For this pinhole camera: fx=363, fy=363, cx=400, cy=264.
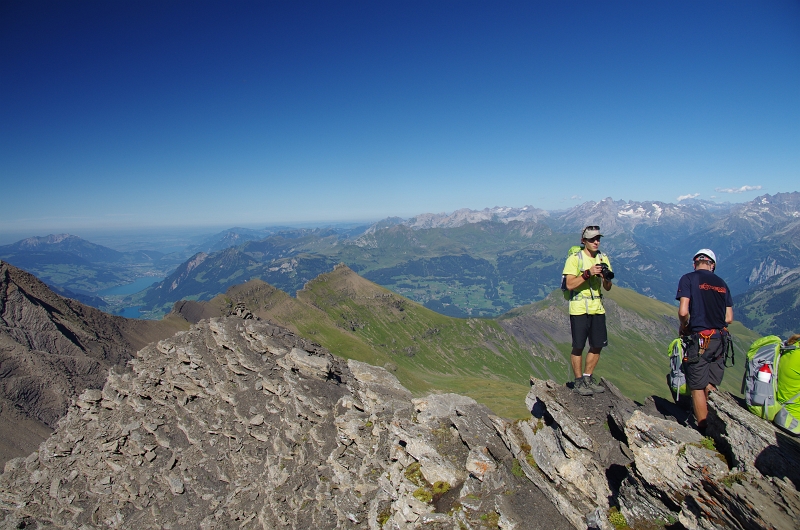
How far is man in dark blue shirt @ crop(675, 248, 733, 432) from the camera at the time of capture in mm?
14266

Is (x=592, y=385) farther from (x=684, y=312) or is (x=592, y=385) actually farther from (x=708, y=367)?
(x=684, y=312)

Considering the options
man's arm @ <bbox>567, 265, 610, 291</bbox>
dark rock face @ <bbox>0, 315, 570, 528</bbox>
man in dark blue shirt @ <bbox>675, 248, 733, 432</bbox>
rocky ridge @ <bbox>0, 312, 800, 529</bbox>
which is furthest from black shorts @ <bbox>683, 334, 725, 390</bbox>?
dark rock face @ <bbox>0, 315, 570, 528</bbox>

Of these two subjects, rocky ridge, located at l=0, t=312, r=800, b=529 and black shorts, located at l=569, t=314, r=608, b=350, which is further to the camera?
black shorts, located at l=569, t=314, r=608, b=350

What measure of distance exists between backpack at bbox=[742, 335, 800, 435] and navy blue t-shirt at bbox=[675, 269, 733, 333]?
159 centimetres

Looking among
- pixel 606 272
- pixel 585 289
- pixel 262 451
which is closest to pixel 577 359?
pixel 585 289

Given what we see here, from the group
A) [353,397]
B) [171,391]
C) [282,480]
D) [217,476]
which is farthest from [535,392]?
[171,391]

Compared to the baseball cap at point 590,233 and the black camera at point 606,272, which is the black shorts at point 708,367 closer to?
the black camera at point 606,272

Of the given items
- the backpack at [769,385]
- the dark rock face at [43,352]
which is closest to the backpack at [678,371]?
the backpack at [769,385]

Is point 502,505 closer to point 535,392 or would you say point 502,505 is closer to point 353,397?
point 535,392

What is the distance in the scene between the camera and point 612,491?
1579 centimetres

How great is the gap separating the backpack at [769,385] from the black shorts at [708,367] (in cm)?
104

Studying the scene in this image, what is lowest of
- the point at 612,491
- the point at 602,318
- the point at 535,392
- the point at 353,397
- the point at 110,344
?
the point at 110,344

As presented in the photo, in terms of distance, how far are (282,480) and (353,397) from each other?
9834 millimetres

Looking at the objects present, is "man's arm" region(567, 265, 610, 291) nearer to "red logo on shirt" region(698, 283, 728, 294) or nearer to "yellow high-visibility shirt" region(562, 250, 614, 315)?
"yellow high-visibility shirt" region(562, 250, 614, 315)
